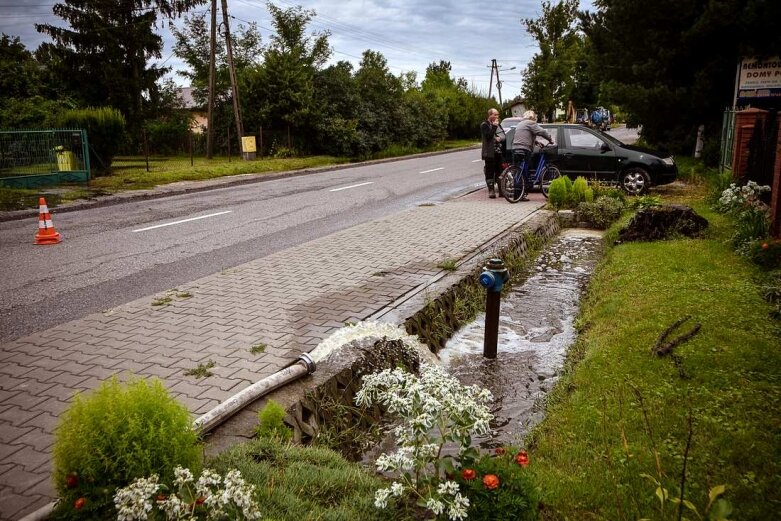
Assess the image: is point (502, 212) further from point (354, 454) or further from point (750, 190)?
point (354, 454)

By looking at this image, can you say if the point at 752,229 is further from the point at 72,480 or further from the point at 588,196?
the point at 72,480

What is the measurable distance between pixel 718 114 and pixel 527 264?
40.7 ft

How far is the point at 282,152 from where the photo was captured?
29.0m

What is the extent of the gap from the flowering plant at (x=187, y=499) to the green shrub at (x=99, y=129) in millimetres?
19545

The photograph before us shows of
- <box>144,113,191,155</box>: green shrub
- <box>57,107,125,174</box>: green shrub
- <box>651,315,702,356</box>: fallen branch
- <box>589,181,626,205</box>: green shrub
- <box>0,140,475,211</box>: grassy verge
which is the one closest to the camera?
<box>651,315,702,356</box>: fallen branch

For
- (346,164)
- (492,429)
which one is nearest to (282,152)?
(346,164)

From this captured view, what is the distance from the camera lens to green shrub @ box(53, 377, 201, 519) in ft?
7.67

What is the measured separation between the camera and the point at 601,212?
451 inches

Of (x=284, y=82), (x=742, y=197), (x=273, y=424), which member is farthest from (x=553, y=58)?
(x=273, y=424)

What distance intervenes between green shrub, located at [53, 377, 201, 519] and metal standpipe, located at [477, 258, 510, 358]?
3.48 metres

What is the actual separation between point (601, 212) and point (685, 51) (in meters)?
8.05

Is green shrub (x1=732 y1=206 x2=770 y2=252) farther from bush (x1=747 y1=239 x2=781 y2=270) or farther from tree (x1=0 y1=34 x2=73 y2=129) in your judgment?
tree (x1=0 y1=34 x2=73 y2=129)

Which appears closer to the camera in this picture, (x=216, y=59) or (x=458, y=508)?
(x=458, y=508)

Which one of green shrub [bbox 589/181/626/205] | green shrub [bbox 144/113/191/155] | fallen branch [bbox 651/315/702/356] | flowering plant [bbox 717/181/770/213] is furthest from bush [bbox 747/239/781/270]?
green shrub [bbox 144/113/191/155]
